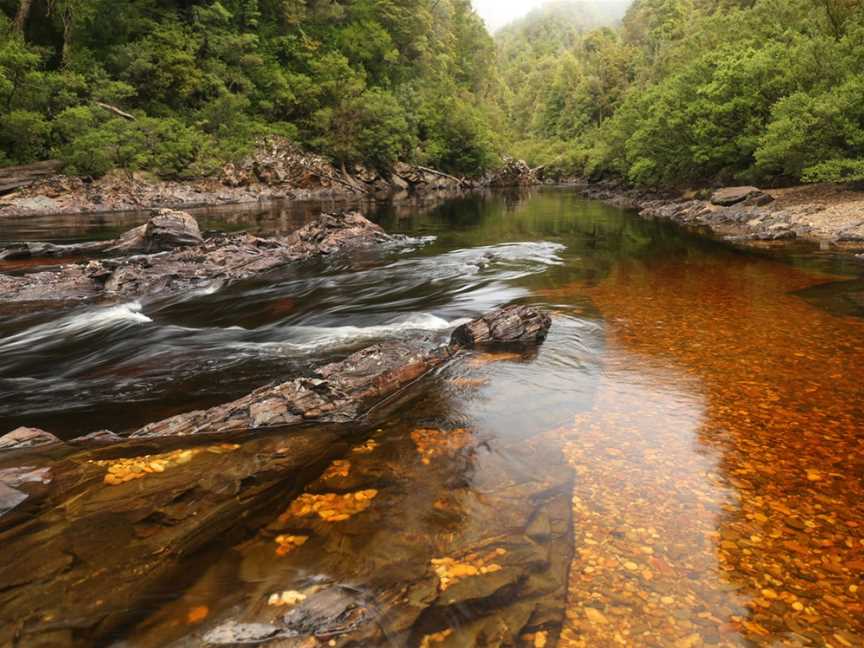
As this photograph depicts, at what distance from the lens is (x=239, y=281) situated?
14977 millimetres

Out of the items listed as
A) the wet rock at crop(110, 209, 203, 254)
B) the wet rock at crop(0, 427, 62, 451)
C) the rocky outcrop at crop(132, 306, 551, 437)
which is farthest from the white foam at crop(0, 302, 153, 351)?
the wet rock at crop(110, 209, 203, 254)

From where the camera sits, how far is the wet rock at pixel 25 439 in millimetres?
5238

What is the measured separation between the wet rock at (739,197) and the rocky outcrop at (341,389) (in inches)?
969

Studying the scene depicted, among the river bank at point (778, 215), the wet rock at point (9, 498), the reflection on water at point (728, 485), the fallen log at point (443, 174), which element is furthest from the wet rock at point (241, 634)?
the fallen log at point (443, 174)

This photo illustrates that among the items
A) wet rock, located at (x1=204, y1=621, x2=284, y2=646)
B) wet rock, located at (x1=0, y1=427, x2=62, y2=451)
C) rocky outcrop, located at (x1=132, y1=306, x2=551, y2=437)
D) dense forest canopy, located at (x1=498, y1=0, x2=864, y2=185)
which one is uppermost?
dense forest canopy, located at (x1=498, y1=0, x2=864, y2=185)

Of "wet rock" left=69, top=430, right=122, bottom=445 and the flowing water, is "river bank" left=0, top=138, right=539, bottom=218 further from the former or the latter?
"wet rock" left=69, top=430, right=122, bottom=445

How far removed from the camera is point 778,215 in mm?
24047

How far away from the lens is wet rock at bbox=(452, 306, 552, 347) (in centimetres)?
898

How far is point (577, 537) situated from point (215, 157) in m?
44.0

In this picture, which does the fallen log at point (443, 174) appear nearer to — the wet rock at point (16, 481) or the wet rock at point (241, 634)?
the wet rock at point (16, 481)

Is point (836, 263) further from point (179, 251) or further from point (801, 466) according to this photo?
point (179, 251)

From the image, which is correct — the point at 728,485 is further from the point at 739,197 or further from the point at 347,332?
the point at 739,197

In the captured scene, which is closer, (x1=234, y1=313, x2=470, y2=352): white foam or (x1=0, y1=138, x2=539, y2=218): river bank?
(x1=234, y1=313, x2=470, y2=352): white foam

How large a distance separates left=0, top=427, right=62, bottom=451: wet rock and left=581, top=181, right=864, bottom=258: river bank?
1984 centimetres
